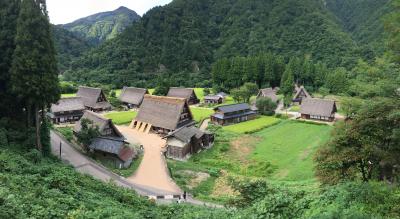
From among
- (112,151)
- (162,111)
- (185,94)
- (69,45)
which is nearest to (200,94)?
(185,94)

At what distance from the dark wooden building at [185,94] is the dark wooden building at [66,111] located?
19181mm

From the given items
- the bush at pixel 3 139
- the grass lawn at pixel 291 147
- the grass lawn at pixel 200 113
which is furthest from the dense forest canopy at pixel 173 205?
the grass lawn at pixel 200 113

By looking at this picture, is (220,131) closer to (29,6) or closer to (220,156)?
(220,156)

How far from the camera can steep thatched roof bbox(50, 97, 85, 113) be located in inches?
1763

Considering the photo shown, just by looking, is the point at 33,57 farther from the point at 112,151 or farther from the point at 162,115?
the point at 162,115

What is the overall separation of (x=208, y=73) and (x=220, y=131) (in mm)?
48017

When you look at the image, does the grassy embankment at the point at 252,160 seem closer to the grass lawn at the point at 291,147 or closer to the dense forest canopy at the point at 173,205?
the grass lawn at the point at 291,147

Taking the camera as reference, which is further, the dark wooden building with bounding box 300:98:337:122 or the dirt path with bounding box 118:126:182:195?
the dark wooden building with bounding box 300:98:337:122

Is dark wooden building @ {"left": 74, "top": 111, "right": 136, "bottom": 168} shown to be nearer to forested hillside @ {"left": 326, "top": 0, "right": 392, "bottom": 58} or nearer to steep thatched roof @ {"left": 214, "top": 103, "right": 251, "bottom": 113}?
steep thatched roof @ {"left": 214, "top": 103, "right": 251, "bottom": 113}

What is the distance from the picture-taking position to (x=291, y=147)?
3788cm

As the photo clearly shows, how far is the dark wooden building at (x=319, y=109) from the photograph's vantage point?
5022 centimetres

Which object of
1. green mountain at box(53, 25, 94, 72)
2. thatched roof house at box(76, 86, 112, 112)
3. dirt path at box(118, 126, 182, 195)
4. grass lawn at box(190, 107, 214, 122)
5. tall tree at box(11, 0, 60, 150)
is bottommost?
dirt path at box(118, 126, 182, 195)

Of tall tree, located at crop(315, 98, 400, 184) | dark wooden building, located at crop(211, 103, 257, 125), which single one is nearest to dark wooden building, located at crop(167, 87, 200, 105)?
dark wooden building, located at crop(211, 103, 257, 125)

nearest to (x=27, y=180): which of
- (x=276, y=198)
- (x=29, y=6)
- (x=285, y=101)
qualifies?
(x=276, y=198)
